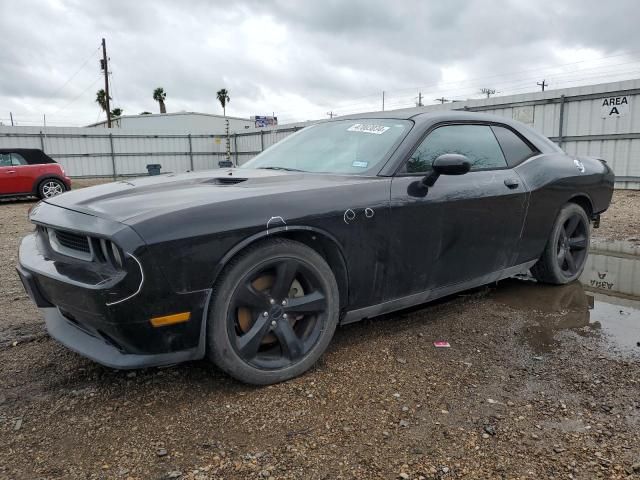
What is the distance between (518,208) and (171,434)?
9.38ft

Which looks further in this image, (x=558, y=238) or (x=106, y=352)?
(x=558, y=238)

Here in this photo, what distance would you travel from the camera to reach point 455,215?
3.22 metres

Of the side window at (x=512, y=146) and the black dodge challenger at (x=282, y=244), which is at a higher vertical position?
the side window at (x=512, y=146)

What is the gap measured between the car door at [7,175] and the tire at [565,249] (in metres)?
12.7

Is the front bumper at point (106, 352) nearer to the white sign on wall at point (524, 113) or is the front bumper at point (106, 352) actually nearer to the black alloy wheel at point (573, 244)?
the black alloy wheel at point (573, 244)

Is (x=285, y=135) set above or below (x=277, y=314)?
above

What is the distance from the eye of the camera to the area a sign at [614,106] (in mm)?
11719

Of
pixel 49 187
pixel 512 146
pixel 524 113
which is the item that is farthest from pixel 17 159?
pixel 524 113

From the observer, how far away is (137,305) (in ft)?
6.93

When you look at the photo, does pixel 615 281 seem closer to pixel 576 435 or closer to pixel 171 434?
pixel 576 435

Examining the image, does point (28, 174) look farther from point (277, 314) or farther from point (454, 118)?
point (277, 314)

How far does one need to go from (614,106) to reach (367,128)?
11154 mm

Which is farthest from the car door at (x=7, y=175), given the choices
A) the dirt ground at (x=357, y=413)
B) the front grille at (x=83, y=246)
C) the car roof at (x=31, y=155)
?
the front grille at (x=83, y=246)

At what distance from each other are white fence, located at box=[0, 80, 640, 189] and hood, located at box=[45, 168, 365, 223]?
10.6 metres
